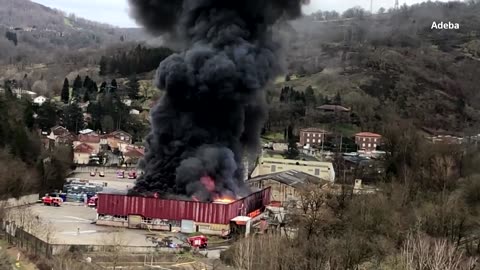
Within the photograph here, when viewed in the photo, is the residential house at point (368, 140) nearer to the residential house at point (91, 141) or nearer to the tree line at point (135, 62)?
the residential house at point (91, 141)

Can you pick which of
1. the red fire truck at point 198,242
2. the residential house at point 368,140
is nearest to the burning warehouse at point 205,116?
the red fire truck at point 198,242

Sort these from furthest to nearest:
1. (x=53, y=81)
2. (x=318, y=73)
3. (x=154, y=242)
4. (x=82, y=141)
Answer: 1. (x=53, y=81)
2. (x=318, y=73)
3. (x=82, y=141)
4. (x=154, y=242)

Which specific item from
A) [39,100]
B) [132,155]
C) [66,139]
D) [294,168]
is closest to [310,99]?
[132,155]

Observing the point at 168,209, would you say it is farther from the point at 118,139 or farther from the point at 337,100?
the point at 337,100

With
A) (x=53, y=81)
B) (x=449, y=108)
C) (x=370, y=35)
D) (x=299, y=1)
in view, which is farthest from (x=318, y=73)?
(x=299, y=1)

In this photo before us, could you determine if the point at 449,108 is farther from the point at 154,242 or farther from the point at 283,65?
the point at 154,242
